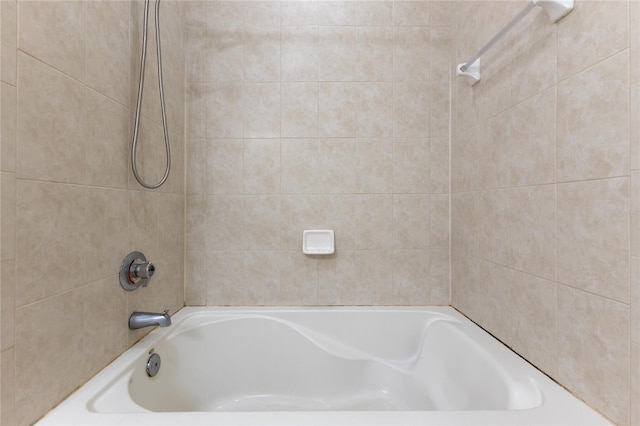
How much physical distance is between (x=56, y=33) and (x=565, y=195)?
143cm

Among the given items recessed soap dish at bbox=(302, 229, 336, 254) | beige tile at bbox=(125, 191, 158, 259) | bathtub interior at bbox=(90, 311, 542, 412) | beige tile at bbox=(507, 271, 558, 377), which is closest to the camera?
beige tile at bbox=(507, 271, 558, 377)

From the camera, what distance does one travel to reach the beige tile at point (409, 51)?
1.62 metres

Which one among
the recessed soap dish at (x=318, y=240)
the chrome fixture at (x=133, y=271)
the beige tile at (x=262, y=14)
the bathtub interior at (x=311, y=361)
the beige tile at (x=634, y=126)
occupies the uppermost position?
the beige tile at (x=262, y=14)

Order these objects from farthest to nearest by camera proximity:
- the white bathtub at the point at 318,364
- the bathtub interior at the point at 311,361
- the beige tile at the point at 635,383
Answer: the bathtub interior at the point at 311,361, the white bathtub at the point at 318,364, the beige tile at the point at 635,383

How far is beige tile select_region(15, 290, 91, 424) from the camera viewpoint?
72 centimetres

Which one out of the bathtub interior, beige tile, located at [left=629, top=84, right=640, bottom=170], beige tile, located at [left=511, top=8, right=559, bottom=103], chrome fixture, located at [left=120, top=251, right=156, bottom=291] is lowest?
the bathtub interior

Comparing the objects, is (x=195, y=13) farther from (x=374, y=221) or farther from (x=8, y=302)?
(x=8, y=302)

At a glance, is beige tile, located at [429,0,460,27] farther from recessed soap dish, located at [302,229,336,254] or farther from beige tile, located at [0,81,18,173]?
→ beige tile, located at [0,81,18,173]

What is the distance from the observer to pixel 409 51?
1.62m

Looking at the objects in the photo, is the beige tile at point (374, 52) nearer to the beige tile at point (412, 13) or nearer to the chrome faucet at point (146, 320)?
the beige tile at point (412, 13)

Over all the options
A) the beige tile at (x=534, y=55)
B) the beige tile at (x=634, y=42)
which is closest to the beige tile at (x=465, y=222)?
the beige tile at (x=534, y=55)

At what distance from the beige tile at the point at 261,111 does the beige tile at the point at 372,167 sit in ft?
1.45

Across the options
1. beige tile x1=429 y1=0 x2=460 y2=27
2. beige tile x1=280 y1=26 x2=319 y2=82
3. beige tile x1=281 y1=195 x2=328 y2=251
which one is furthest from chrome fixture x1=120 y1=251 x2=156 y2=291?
beige tile x1=429 y1=0 x2=460 y2=27

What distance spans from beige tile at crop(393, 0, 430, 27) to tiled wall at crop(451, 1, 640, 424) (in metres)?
0.32
